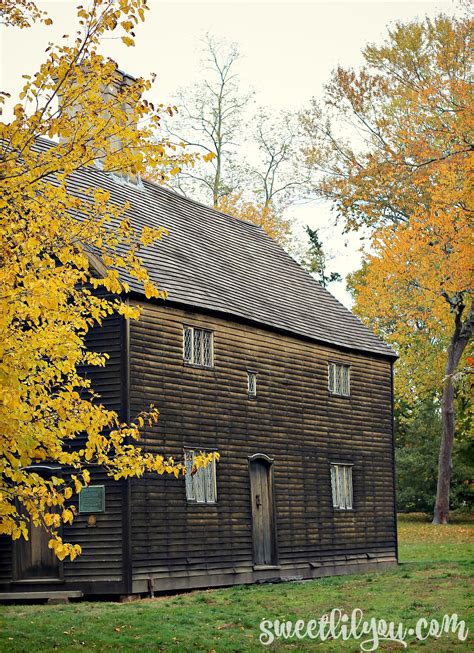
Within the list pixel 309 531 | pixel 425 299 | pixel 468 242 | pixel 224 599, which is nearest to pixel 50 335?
pixel 224 599

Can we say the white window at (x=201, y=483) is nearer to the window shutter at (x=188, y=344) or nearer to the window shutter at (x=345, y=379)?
the window shutter at (x=188, y=344)

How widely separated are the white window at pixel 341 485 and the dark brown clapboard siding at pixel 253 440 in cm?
24

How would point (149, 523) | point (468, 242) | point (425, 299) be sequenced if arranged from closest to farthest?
point (149, 523)
point (468, 242)
point (425, 299)

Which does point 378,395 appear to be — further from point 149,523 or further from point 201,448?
point 149,523

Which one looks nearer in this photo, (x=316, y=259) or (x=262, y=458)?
(x=262, y=458)

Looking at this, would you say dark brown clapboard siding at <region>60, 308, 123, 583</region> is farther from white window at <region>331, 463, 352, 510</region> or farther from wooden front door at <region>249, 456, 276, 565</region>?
white window at <region>331, 463, 352, 510</region>

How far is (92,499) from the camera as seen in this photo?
2108 cm

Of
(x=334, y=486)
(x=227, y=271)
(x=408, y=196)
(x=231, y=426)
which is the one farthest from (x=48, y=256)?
(x=408, y=196)

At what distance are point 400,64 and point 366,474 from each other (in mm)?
19727

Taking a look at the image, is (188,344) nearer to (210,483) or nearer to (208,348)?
(208,348)

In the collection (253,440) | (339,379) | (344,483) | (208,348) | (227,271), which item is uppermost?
(227,271)

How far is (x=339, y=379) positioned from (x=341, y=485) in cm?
283

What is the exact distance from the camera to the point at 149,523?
21375 millimetres

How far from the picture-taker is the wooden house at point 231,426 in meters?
21.3
